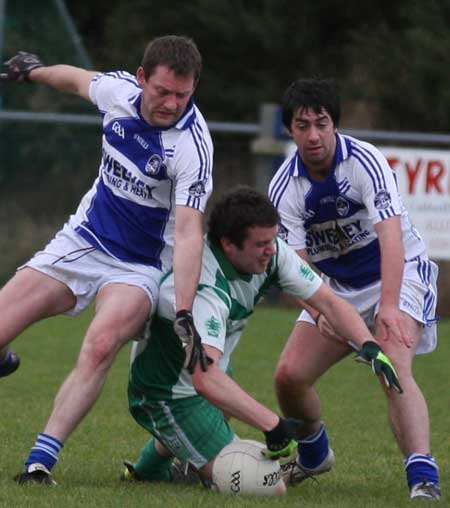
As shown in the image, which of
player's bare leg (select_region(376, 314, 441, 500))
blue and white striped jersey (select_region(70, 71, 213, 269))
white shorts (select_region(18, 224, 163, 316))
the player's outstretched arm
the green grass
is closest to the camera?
the green grass

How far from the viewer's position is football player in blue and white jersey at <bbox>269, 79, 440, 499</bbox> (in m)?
6.27

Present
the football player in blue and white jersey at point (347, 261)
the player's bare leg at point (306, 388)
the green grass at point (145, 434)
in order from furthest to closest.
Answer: the player's bare leg at point (306, 388) < the football player in blue and white jersey at point (347, 261) < the green grass at point (145, 434)

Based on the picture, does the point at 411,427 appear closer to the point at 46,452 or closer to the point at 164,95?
the point at 46,452

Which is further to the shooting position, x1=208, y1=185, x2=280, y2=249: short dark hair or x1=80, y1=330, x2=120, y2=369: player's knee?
x1=80, y1=330, x2=120, y2=369: player's knee

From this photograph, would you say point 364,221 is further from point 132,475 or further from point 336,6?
point 336,6

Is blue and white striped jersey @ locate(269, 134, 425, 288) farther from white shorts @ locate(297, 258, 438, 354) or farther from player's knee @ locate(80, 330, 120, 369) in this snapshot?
player's knee @ locate(80, 330, 120, 369)

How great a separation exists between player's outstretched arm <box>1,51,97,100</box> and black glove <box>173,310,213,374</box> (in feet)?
4.91

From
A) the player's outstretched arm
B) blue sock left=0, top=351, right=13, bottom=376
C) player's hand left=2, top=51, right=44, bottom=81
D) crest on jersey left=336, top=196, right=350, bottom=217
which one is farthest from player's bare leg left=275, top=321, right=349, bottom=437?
player's hand left=2, top=51, right=44, bottom=81

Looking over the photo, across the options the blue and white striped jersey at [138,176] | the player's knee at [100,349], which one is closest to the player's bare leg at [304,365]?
the blue and white striped jersey at [138,176]

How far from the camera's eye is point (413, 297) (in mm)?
6547

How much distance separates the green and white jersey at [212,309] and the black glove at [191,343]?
97 millimetres

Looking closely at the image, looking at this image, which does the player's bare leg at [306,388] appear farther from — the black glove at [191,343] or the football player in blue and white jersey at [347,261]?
the black glove at [191,343]

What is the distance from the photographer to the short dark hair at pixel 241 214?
6.03 m

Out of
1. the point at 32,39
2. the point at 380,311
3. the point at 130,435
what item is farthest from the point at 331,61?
the point at 380,311
